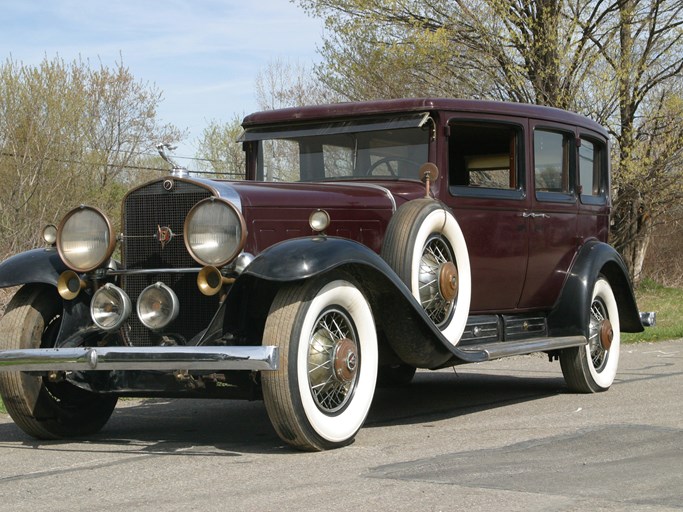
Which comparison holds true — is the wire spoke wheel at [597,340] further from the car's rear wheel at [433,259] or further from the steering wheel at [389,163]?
the steering wheel at [389,163]

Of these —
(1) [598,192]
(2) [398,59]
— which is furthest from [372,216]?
(2) [398,59]

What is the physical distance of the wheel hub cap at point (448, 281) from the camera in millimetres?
6402

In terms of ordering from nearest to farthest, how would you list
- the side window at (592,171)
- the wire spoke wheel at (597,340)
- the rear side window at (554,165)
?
the rear side window at (554,165)
the wire spoke wheel at (597,340)
the side window at (592,171)

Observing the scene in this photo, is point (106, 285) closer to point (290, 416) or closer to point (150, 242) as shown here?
point (150, 242)

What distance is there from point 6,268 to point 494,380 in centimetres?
458

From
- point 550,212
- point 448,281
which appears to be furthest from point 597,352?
point 448,281

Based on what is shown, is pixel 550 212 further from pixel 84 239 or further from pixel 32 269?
pixel 32 269

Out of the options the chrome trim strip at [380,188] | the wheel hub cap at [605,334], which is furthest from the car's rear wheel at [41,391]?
the wheel hub cap at [605,334]

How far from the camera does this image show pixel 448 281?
6422 mm

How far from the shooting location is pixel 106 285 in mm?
5723

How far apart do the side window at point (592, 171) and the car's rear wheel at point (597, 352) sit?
732 mm

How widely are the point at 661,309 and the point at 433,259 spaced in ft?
40.8

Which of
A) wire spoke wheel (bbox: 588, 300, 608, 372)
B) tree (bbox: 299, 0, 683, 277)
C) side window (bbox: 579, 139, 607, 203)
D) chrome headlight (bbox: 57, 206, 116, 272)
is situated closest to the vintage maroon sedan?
chrome headlight (bbox: 57, 206, 116, 272)

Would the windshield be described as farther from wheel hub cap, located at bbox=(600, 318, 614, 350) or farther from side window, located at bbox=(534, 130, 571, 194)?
wheel hub cap, located at bbox=(600, 318, 614, 350)
